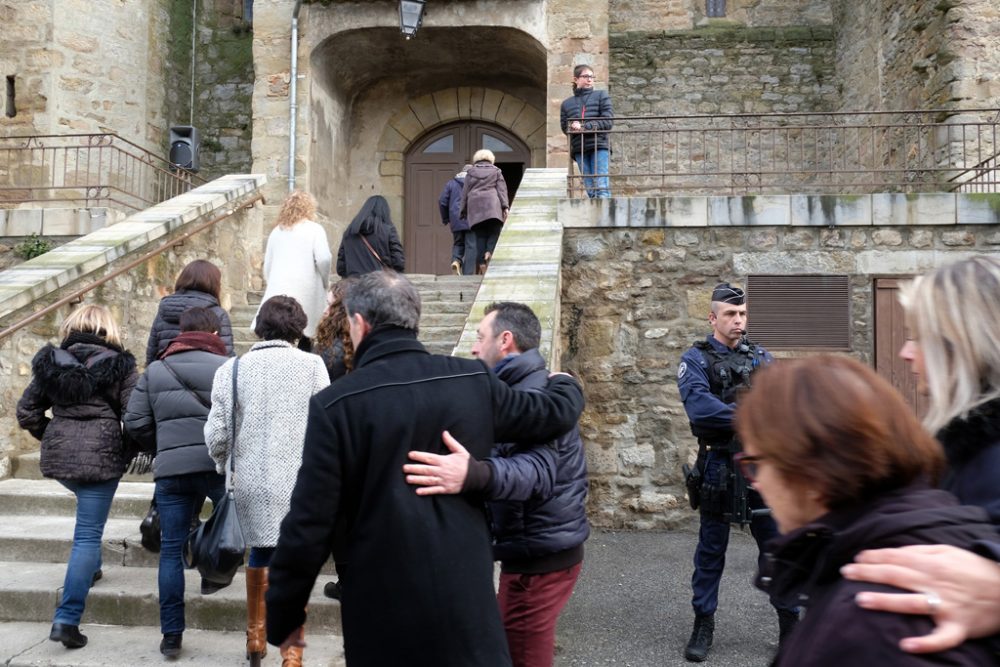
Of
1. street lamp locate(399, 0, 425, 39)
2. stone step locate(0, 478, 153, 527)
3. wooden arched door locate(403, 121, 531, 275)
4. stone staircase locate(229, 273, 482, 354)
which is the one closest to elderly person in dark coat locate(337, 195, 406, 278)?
stone staircase locate(229, 273, 482, 354)

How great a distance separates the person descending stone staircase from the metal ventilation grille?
4.36 m

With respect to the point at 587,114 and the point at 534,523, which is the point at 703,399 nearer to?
the point at 534,523

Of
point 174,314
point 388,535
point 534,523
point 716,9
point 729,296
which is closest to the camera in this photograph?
point 388,535

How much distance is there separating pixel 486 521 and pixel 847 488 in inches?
55.5

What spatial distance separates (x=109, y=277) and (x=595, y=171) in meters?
4.34

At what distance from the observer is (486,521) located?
2.47m

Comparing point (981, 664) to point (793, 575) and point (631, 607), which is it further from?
point (631, 607)

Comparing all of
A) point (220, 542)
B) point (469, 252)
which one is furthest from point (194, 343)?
point (469, 252)

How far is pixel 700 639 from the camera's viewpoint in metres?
4.01

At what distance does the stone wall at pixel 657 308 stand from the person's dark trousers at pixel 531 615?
405cm

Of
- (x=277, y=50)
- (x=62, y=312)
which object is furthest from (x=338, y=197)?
(x=62, y=312)

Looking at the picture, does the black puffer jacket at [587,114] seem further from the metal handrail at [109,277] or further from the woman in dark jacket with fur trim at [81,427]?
the woman in dark jacket with fur trim at [81,427]

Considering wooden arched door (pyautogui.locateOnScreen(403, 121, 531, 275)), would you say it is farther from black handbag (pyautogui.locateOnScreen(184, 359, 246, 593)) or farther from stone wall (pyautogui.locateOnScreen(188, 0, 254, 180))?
black handbag (pyautogui.locateOnScreen(184, 359, 246, 593))

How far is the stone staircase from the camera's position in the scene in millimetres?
6859
